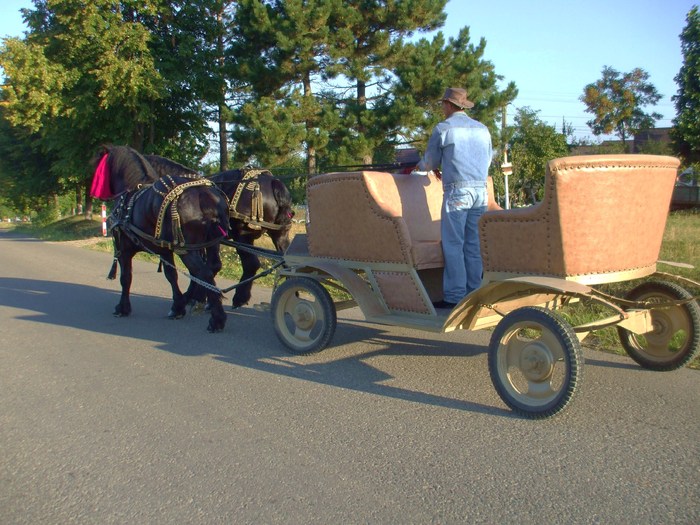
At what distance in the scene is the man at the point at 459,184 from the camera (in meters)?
5.18

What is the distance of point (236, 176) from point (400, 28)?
12297 millimetres

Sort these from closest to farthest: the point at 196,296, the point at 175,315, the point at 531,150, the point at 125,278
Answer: the point at 196,296
the point at 175,315
the point at 125,278
the point at 531,150

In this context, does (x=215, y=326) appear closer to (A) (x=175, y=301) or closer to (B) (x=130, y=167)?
(A) (x=175, y=301)

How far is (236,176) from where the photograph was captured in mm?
9117

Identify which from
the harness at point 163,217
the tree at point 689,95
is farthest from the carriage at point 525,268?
the tree at point 689,95

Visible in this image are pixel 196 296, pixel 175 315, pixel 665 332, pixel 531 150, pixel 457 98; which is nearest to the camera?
pixel 665 332

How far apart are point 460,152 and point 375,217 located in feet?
2.77

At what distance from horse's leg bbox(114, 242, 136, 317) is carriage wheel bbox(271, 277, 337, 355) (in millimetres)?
3020

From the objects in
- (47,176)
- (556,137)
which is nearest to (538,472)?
(556,137)

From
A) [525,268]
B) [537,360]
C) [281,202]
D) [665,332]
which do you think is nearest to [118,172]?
[281,202]

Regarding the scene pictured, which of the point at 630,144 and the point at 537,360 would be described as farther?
the point at 630,144

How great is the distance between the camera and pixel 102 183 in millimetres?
8758

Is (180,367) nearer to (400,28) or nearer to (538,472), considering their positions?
(538,472)

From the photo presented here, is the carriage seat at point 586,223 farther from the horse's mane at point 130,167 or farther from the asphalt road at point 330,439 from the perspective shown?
the horse's mane at point 130,167
